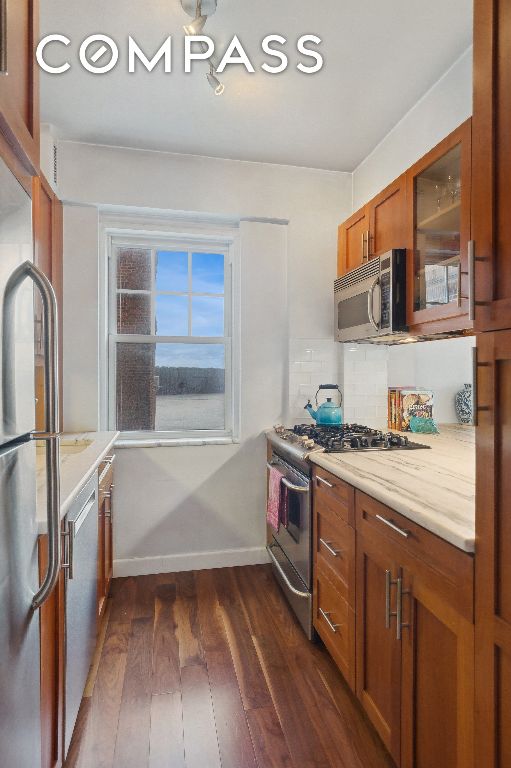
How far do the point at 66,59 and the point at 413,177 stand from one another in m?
1.64

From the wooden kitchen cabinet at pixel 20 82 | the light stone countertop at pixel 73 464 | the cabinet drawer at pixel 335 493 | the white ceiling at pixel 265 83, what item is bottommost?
the cabinet drawer at pixel 335 493

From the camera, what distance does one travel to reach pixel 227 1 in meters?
1.68

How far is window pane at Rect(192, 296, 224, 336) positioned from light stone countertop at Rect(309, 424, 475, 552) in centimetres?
142

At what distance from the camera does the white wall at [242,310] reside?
273 cm

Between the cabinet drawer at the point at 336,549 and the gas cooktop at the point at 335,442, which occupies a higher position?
the gas cooktop at the point at 335,442

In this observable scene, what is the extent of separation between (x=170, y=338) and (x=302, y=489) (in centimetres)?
148

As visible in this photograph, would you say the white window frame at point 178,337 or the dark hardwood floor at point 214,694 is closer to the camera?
the dark hardwood floor at point 214,694

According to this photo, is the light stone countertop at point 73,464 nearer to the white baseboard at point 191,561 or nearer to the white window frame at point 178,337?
the white window frame at point 178,337

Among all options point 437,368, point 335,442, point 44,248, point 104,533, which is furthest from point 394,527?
point 44,248

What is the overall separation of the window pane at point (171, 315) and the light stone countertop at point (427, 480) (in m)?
1.49

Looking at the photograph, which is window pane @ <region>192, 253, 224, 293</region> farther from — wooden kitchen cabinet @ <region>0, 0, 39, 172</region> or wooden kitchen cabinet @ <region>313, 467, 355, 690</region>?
wooden kitchen cabinet @ <region>0, 0, 39, 172</region>

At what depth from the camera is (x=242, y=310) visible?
298 cm

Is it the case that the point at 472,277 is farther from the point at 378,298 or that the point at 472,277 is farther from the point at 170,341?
the point at 170,341

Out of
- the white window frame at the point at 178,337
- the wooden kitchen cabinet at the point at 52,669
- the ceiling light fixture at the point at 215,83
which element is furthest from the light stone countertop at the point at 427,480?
the ceiling light fixture at the point at 215,83
